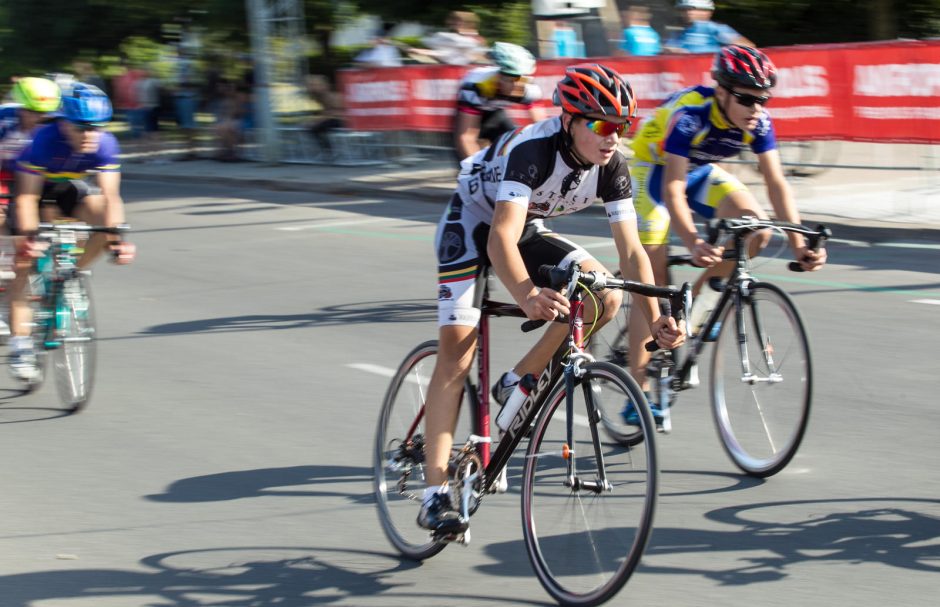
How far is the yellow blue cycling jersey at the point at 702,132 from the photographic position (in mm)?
5984

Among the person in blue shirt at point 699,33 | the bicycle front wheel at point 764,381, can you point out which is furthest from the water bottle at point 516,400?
the person in blue shirt at point 699,33

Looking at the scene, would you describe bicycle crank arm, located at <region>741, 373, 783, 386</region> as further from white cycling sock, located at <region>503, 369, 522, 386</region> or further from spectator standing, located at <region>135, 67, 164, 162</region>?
spectator standing, located at <region>135, 67, 164, 162</region>

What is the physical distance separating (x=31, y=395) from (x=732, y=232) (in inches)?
184

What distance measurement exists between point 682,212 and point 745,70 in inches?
27.4

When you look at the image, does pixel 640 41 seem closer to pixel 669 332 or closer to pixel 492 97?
pixel 492 97

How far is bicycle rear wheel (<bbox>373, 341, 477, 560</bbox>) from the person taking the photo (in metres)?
4.98

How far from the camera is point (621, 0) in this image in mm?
24031

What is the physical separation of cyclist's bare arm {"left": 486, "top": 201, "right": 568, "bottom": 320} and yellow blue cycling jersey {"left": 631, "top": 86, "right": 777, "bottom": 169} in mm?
1830

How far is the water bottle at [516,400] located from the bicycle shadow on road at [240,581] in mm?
628

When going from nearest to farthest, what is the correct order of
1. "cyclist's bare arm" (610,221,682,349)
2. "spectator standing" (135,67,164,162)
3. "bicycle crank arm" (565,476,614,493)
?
"bicycle crank arm" (565,476,614,493)
"cyclist's bare arm" (610,221,682,349)
"spectator standing" (135,67,164,162)

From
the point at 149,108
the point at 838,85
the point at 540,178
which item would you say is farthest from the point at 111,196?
the point at 149,108

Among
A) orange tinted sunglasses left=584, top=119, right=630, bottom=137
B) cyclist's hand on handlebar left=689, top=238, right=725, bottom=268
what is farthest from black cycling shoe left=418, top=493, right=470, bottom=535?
cyclist's hand on handlebar left=689, top=238, right=725, bottom=268

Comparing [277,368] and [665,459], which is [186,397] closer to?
[277,368]

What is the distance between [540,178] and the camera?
450cm
